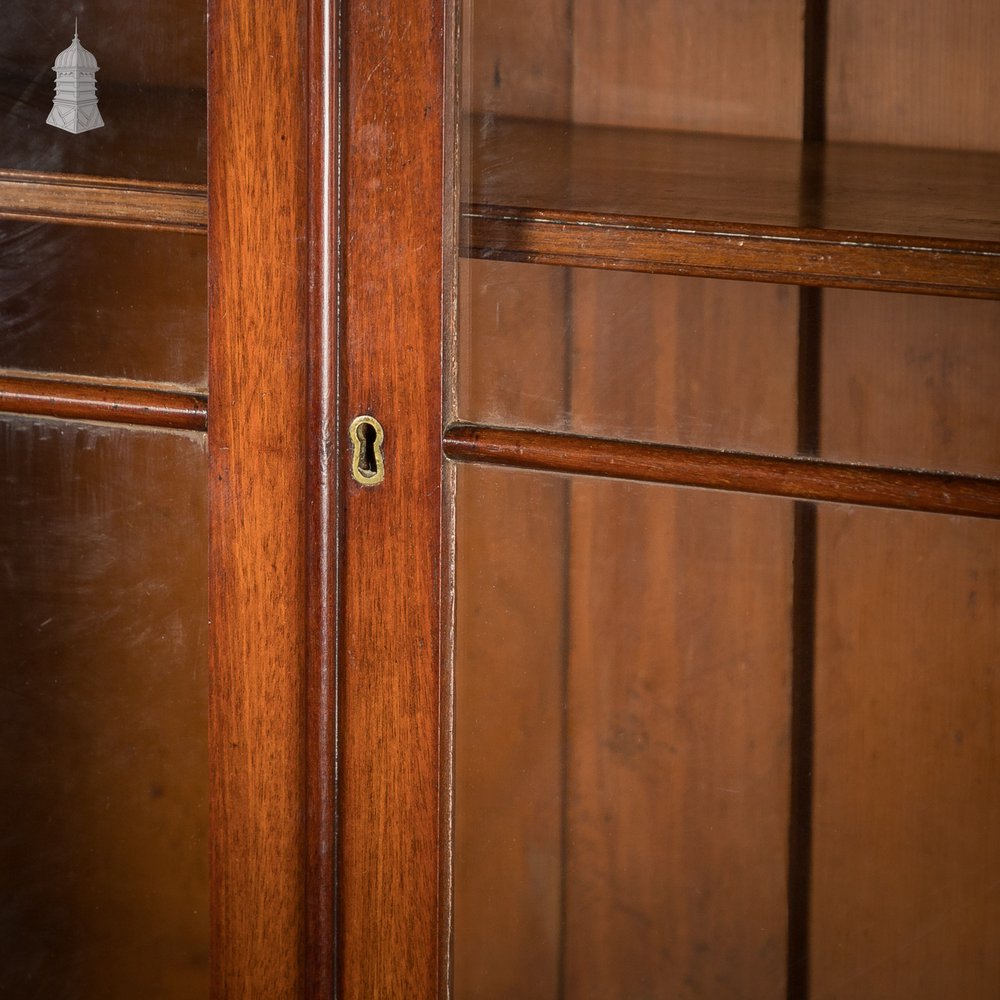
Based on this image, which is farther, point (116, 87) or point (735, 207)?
point (116, 87)

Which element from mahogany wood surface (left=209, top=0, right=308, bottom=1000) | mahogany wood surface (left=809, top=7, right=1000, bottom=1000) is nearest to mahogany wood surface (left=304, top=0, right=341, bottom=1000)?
mahogany wood surface (left=209, top=0, right=308, bottom=1000)

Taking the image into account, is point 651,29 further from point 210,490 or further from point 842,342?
point 210,490

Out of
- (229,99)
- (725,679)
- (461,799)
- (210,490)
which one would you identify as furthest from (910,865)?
(229,99)

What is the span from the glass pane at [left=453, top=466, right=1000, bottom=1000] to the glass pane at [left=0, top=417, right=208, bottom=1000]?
7.0 inches

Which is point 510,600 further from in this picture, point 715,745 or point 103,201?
point 103,201

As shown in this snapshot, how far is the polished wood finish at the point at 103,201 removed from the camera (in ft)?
2.38

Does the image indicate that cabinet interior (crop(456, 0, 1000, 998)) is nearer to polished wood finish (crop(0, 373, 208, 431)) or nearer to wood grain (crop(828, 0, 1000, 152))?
wood grain (crop(828, 0, 1000, 152))

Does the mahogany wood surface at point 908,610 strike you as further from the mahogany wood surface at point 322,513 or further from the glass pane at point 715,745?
the mahogany wood surface at point 322,513

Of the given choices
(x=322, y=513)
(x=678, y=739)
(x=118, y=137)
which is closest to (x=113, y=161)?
(x=118, y=137)

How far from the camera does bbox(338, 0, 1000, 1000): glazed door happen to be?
596mm

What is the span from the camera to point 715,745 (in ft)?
2.14

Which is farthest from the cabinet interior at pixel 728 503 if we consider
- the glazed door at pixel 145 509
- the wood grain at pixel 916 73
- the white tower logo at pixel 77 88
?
the white tower logo at pixel 77 88

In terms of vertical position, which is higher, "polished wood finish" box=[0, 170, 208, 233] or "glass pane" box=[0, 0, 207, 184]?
"glass pane" box=[0, 0, 207, 184]

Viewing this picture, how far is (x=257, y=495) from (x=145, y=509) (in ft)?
0.28
